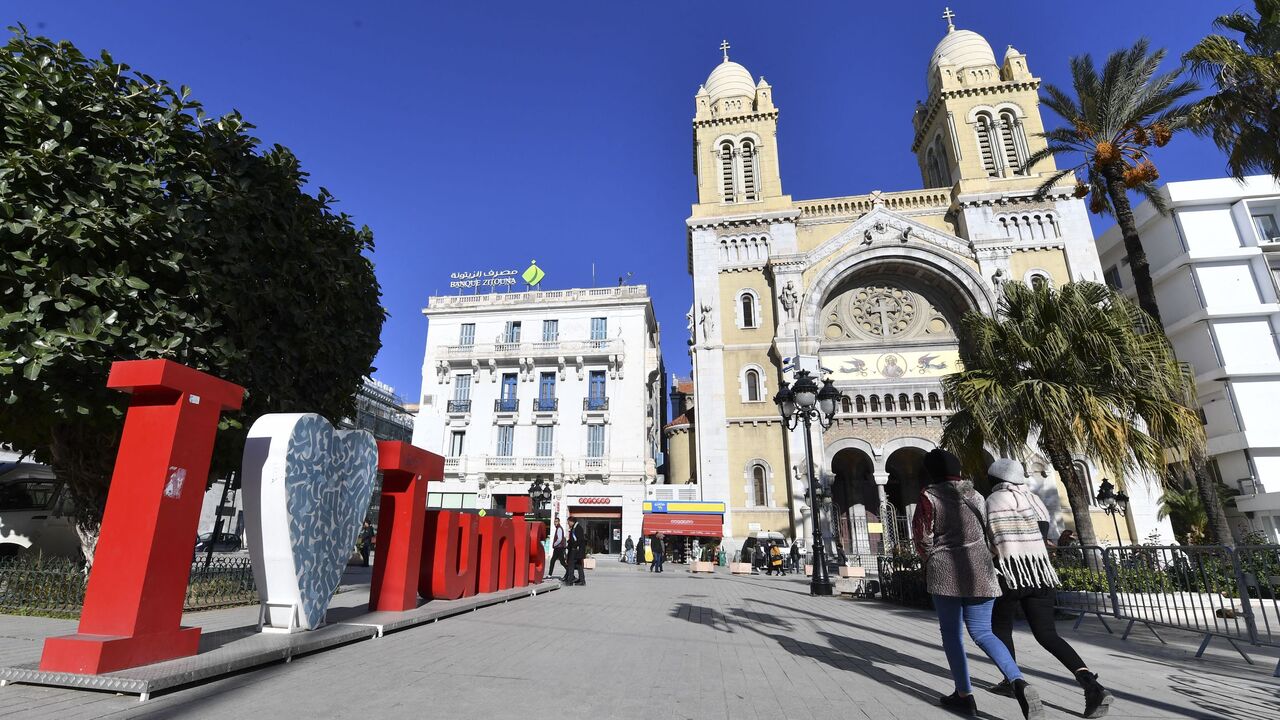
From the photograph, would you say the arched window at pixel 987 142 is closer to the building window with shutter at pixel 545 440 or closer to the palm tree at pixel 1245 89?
the palm tree at pixel 1245 89

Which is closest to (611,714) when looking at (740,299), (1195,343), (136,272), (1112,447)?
(136,272)

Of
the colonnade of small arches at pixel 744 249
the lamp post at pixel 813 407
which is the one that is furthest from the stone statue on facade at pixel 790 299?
the lamp post at pixel 813 407

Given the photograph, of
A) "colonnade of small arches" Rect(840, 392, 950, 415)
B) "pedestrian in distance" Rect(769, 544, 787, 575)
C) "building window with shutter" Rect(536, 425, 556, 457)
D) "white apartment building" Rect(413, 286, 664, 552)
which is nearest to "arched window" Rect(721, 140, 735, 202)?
"white apartment building" Rect(413, 286, 664, 552)

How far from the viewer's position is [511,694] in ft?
13.1

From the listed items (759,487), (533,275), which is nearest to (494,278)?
(533,275)

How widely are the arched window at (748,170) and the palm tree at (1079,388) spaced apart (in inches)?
818

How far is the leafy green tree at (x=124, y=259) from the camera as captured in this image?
270 inches

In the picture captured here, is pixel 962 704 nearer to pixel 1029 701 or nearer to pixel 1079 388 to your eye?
pixel 1029 701

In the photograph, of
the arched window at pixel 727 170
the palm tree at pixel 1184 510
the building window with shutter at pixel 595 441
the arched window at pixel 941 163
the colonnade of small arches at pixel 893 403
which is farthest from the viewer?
the arched window at pixel 941 163

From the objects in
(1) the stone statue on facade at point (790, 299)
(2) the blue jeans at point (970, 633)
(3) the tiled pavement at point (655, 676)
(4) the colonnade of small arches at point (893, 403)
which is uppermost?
(1) the stone statue on facade at point (790, 299)

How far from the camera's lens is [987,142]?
104ft

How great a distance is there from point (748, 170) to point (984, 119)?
43.3 ft

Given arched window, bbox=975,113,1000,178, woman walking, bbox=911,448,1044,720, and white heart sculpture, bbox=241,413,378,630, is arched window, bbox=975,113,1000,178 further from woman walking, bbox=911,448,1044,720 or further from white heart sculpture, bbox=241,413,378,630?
white heart sculpture, bbox=241,413,378,630

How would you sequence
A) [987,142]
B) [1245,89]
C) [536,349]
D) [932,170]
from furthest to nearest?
[932,170] < [536,349] < [987,142] < [1245,89]
